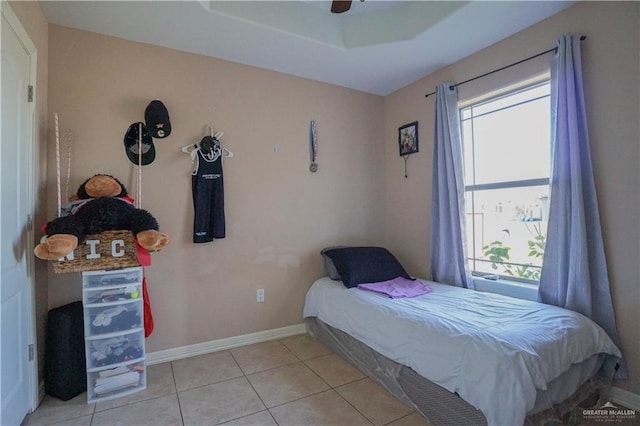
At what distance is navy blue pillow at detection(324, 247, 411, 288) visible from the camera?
8.89 feet

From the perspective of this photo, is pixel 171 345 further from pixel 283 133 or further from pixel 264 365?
pixel 283 133

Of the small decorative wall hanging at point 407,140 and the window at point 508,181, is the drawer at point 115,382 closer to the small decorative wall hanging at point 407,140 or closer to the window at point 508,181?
the window at point 508,181

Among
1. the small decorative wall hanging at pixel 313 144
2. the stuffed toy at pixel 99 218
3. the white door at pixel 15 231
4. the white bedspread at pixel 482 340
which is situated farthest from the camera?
the small decorative wall hanging at pixel 313 144

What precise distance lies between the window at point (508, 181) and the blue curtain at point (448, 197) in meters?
0.14

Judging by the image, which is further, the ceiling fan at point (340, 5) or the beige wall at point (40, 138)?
the beige wall at point (40, 138)

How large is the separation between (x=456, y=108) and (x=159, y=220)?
105 inches

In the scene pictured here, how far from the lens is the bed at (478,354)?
1.42m

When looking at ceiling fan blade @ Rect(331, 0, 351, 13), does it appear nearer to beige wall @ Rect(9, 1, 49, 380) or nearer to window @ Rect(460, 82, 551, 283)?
window @ Rect(460, 82, 551, 283)

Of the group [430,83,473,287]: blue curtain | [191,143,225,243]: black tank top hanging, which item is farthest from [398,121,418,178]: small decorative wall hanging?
[191,143,225,243]: black tank top hanging

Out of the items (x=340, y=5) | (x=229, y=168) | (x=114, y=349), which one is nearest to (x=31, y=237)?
(x=114, y=349)

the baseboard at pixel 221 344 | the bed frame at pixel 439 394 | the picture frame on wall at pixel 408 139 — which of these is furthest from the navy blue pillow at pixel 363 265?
the picture frame on wall at pixel 408 139

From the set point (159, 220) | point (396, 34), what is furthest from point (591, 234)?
point (159, 220)

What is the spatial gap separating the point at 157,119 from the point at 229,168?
66 centimetres

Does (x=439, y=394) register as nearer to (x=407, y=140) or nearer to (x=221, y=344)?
(x=221, y=344)
